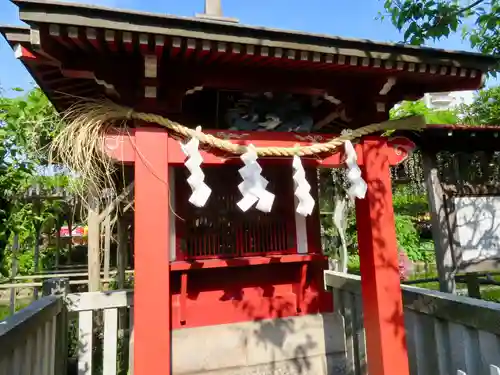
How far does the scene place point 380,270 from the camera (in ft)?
11.0

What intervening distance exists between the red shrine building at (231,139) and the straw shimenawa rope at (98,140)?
0.34 ft

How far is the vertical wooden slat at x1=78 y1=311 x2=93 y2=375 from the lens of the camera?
3539mm

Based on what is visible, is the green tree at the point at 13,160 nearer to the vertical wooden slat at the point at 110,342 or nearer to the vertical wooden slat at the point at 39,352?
the vertical wooden slat at the point at 39,352

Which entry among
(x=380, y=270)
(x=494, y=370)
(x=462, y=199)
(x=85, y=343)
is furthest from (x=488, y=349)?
(x=462, y=199)

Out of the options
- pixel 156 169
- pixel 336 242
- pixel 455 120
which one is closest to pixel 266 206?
pixel 156 169

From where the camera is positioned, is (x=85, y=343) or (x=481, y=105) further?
(x=481, y=105)

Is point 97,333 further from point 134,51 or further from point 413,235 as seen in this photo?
point 413,235

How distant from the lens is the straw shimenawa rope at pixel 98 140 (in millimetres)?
2746

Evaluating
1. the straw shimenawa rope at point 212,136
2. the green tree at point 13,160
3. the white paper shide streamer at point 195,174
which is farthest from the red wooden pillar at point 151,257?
the green tree at point 13,160

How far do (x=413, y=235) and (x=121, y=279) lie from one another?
16.4 metres

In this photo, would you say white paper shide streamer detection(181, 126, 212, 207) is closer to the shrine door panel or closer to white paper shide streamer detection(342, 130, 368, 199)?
the shrine door panel

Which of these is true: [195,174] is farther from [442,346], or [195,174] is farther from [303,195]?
[442,346]

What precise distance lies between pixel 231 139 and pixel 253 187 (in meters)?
0.55

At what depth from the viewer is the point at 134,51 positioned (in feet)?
8.86
